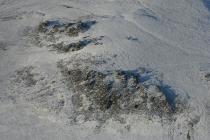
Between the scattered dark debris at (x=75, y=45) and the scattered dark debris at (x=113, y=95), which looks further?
the scattered dark debris at (x=75, y=45)

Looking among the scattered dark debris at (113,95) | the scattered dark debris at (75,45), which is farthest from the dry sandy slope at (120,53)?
the scattered dark debris at (113,95)

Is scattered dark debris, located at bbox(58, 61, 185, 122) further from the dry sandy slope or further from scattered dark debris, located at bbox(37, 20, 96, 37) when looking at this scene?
scattered dark debris, located at bbox(37, 20, 96, 37)

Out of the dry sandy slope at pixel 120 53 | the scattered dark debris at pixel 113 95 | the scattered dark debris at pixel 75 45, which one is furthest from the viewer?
the scattered dark debris at pixel 75 45

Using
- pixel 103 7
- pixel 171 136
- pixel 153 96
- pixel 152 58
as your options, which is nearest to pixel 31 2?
pixel 103 7

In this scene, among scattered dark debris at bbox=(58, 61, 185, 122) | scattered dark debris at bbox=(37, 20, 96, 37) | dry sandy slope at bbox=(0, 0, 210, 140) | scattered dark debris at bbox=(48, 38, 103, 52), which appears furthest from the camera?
scattered dark debris at bbox=(37, 20, 96, 37)

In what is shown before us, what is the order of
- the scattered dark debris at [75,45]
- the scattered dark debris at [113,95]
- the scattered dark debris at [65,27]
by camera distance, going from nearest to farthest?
the scattered dark debris at [113,95] → the scattered dark debris at [75,45] → the scattered dark debris at [65,27]

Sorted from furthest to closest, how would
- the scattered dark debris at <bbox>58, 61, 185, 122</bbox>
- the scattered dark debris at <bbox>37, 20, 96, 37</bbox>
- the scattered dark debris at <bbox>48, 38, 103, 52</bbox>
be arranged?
the scattered dark debris at <bbox>37, 20, 96, 37</bbox> < the scattered dark debris at <bbox>48, 38, 103, 52</bbox> < the scattered dark debris at <bbox>58, 61, 185, 122</bbox>

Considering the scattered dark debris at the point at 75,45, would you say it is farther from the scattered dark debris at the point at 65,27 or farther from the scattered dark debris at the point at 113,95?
the scattered dark debris at the point at 113,95

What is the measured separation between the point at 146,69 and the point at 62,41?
381cm

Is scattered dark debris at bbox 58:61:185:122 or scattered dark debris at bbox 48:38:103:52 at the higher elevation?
scattered dark debris at bbox 48:38:103:52

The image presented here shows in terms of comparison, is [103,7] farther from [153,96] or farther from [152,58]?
[153,96]

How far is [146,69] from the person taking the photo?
14.9 m

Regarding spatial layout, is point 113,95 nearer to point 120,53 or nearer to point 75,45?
point 120,53

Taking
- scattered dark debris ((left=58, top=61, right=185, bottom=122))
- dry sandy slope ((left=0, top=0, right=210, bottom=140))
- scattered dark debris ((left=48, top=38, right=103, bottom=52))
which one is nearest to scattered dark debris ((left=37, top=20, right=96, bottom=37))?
dry sandy slope ((left=0, top=0, right=210, bottom=140))
